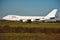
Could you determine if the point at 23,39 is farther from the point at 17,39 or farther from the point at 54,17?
the point at 54,17

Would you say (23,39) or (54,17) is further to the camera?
(54,17)

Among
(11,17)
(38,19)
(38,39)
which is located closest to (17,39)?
(38,39)

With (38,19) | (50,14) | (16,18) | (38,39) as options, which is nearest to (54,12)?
(50,14)

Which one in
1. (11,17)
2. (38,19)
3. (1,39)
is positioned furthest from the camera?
(11,17)

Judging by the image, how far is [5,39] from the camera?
31.8ft

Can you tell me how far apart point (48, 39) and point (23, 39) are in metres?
1.17

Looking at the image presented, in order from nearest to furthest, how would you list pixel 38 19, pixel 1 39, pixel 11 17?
1. pixel 1 39
2. pixel 38 19
3. pixel 11 17

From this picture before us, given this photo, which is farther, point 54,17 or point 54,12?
point 54,12

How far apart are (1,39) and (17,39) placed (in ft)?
2.41

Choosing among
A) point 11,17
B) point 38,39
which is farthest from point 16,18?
point 38,39

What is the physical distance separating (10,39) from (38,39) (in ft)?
4.36

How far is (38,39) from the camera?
9984mm

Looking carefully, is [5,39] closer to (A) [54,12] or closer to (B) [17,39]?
(B) [17,39]

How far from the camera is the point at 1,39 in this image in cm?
969
